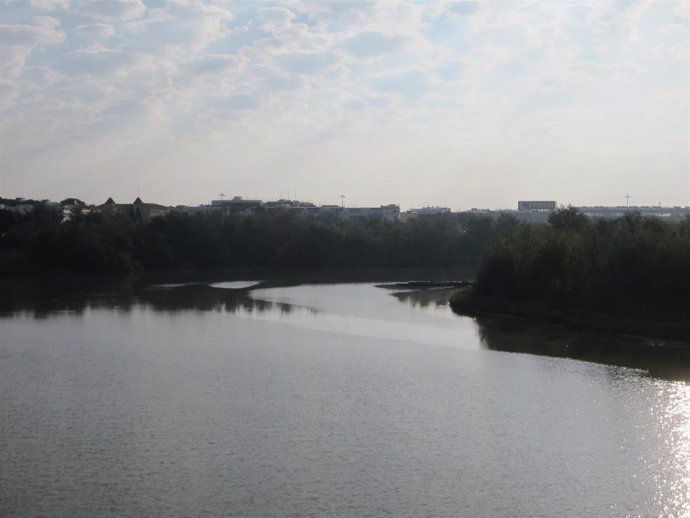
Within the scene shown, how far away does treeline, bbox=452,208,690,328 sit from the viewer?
2647 centimetres

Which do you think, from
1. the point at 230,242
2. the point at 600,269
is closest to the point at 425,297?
the point at 600,269

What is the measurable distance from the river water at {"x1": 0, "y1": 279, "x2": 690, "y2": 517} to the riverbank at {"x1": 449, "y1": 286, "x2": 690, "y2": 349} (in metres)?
0.93

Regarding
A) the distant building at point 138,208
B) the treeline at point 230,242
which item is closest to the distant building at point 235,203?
the distant building at point 138,208

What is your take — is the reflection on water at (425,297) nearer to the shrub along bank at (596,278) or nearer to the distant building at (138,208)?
the shrub along bank at (596,278)

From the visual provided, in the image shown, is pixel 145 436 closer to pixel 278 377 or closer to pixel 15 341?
pixel 278 377

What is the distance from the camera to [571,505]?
11.2 meters

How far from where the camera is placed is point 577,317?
28578 mm

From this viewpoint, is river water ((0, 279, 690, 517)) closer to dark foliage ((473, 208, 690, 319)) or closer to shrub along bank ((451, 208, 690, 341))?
shrub along bank ((451, 208, 690, 341))

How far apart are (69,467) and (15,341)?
13.1 m

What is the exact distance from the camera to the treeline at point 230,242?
56.4m

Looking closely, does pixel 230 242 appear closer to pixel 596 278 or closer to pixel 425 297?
pixel 425 297

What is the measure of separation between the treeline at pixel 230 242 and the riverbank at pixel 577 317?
2435cm

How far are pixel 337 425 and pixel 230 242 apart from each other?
5637 cm

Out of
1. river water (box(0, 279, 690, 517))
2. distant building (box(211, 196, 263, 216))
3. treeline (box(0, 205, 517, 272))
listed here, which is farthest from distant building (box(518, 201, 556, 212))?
river water (box(0, 279, 690, 517))
